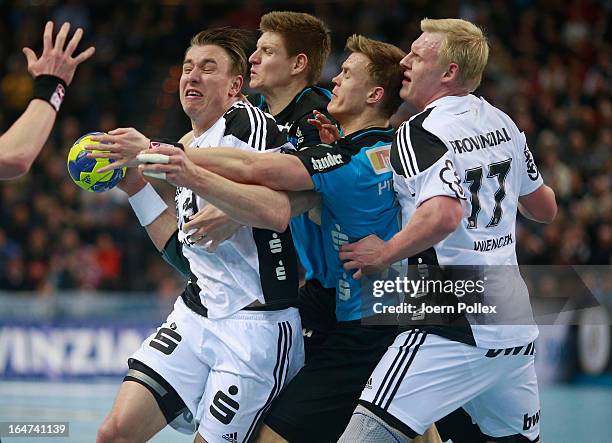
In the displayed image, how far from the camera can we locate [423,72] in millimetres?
5309

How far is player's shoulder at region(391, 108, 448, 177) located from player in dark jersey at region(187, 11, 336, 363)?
0.84 m

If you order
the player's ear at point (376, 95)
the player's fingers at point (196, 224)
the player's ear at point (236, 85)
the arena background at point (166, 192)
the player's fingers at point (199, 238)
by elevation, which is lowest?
the arena background at point (166, 192)

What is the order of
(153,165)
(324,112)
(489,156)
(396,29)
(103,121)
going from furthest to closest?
(396,29), (103,121), (324,112), (489,156), (153,165)

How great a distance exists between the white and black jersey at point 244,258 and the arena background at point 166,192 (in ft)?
14.1

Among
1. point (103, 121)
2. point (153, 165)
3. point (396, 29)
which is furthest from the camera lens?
point (396, 29)

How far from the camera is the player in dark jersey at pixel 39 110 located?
5.00m

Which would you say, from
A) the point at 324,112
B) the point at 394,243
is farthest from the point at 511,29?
A: the point at 394,243

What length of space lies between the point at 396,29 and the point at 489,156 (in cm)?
1503

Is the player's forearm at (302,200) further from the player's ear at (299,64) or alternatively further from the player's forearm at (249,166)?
the player's ear at (299,64)

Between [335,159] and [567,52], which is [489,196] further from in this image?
[567,52]

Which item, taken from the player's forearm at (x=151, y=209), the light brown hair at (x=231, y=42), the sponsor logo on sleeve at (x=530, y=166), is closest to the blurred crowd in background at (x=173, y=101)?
the player's forearm at (x=151, y=209)

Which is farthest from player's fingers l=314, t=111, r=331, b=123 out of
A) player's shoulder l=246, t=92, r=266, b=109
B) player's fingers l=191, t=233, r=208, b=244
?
player's fingers l=191, t=233, r=208, b=244

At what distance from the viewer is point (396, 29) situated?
19703mm

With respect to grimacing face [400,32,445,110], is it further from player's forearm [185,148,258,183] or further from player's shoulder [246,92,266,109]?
player's shoulder [246,92,266,109]
